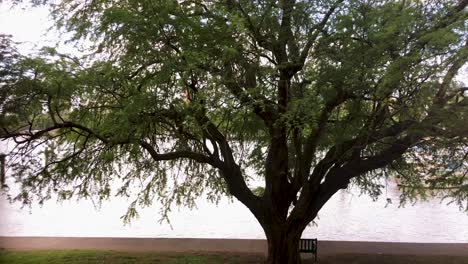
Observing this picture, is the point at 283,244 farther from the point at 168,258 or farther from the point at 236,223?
the point at 236,223

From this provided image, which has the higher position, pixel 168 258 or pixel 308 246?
pixel 308 246

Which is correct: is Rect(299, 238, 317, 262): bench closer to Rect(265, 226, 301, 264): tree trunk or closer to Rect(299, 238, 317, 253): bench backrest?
Rect(299, 238, 317, 253): bench backrest

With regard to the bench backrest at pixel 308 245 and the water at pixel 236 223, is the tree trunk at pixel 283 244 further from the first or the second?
the water at pixel 236 223

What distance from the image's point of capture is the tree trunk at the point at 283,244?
32.6ft

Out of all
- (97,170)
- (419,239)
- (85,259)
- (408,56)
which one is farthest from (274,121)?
(419,239)

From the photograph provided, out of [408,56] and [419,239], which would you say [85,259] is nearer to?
[408,56]

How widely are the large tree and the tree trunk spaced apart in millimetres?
851

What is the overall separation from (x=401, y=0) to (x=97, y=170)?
577 cm

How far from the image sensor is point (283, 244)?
9961 millimetres

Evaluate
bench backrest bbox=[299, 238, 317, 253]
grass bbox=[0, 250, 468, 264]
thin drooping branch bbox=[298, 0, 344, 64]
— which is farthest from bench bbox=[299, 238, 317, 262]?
thin drooping branch bbox=[298, 0, 344, 64]

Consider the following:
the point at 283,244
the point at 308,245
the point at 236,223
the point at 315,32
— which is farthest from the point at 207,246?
the point at 315,32

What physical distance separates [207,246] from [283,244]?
362 cm

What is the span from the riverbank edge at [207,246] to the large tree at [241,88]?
376cm

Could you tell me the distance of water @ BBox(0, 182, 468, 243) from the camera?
16797 mm
